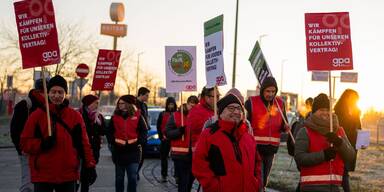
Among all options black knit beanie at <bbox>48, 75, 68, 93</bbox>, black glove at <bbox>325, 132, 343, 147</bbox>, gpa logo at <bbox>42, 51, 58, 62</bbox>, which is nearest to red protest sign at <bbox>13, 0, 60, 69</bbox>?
gpa logo at <bbox>42, 51, 58, 62</bbox>

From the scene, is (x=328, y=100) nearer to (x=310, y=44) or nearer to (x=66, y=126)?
(x=310, y=44)

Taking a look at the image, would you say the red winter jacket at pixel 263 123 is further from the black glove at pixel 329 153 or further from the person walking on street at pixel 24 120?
the person walking on street at pixel 24 120

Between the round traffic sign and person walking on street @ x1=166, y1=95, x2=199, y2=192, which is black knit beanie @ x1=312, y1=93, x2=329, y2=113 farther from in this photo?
the round traffic sign

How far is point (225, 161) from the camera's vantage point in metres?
5.71

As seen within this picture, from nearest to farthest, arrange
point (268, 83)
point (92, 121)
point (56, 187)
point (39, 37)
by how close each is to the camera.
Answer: point (56, 187) → point (39, 37) → point (268, 83) → point (92, 121)

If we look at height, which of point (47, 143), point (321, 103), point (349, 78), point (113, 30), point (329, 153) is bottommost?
point (329, 153)

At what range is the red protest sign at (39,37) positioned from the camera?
794 cm

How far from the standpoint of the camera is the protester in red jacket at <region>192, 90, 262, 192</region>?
18.7 ft

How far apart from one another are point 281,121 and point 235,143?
428 centimetres

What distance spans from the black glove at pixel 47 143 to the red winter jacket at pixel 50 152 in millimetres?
39

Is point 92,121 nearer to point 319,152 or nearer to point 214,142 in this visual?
point 319,152

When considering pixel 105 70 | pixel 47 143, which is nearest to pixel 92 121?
pixel 47 143

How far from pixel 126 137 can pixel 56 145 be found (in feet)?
12.7

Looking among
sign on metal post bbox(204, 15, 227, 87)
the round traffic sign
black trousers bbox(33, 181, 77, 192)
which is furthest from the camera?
the round traffic sign
